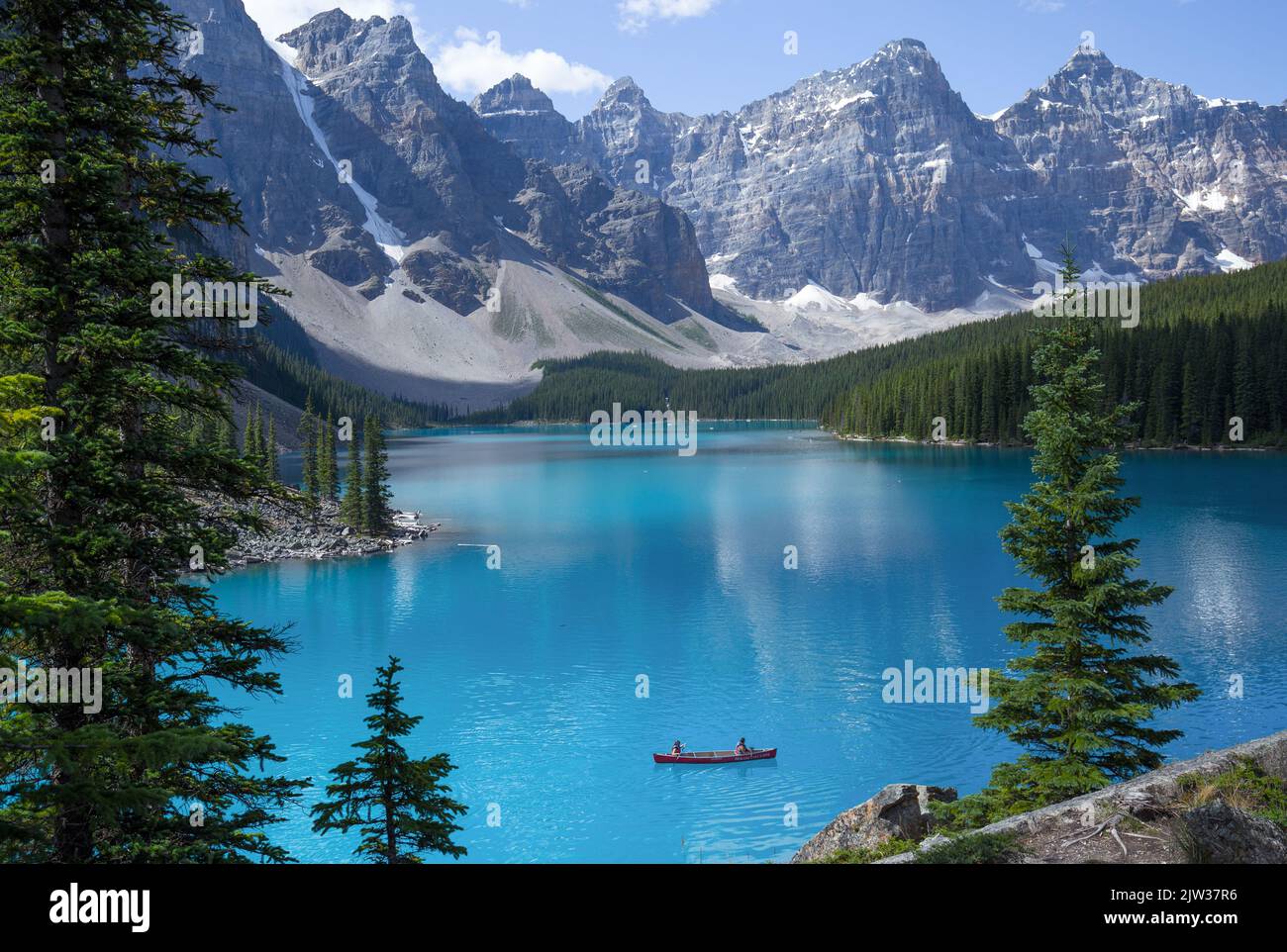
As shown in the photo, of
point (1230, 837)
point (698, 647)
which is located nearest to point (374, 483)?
point (698, 647)

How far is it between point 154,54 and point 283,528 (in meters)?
62.5

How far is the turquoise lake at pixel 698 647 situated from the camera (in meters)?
25.7

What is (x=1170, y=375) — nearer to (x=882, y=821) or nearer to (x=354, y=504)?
(x=354, y=504)

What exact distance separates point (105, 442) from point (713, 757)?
21967 mm

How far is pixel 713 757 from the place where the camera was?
2794 cm

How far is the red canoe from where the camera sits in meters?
27.9

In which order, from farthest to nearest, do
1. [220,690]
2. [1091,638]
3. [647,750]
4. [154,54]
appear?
[220,690], [647,750], [1091,638], [154,54]

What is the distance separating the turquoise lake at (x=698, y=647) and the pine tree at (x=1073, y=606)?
7.54 meters

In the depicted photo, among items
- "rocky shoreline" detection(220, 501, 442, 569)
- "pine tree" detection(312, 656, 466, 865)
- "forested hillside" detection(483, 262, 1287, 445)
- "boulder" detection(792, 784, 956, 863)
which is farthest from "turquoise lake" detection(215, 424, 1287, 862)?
"forested hillside" detection(483, 262, 1287, 445)

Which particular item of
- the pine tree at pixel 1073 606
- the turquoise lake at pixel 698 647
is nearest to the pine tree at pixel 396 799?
the turquoise lake at pixel 698 647

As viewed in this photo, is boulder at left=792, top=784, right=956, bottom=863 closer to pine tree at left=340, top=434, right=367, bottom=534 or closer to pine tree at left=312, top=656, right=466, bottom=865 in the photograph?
pine tree at left=312, top=656, right=466, bottom=865
